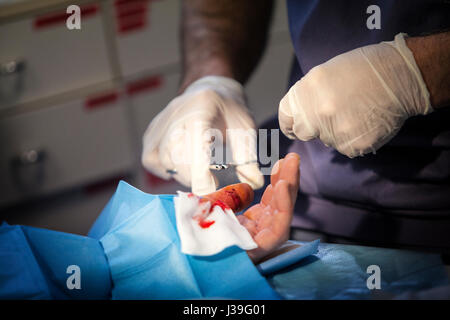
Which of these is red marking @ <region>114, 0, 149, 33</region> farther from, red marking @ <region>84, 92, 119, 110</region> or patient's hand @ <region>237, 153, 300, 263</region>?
patient's hand @ <region>237, 153, 300, 263</region>

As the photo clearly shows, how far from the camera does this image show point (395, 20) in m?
0.80

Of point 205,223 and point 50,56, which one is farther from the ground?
point 50,56

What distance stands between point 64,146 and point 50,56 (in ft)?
1.00

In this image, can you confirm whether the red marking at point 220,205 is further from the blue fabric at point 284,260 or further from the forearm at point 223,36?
the forearm at point 223,36

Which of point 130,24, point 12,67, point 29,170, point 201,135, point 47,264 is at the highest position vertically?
point 130,24

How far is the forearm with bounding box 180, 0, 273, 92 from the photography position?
1168 millimetres

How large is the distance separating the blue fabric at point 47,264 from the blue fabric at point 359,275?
0.27 m

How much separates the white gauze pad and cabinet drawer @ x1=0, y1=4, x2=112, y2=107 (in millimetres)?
1060

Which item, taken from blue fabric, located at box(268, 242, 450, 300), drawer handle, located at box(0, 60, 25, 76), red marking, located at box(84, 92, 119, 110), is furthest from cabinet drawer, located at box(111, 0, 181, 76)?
blue fabric, located at box(268, 242, 450, 300)

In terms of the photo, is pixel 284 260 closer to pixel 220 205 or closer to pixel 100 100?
pixel 220 205

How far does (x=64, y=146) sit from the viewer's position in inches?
63.9

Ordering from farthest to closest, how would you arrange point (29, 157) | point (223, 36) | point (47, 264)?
point (29, 157) → point (223, 36) → point (47, 264)

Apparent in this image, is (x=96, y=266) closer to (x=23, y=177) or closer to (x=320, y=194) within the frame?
(x=320, y=194)

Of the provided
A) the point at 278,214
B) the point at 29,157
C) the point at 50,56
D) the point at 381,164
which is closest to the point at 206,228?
the point at 278,214
